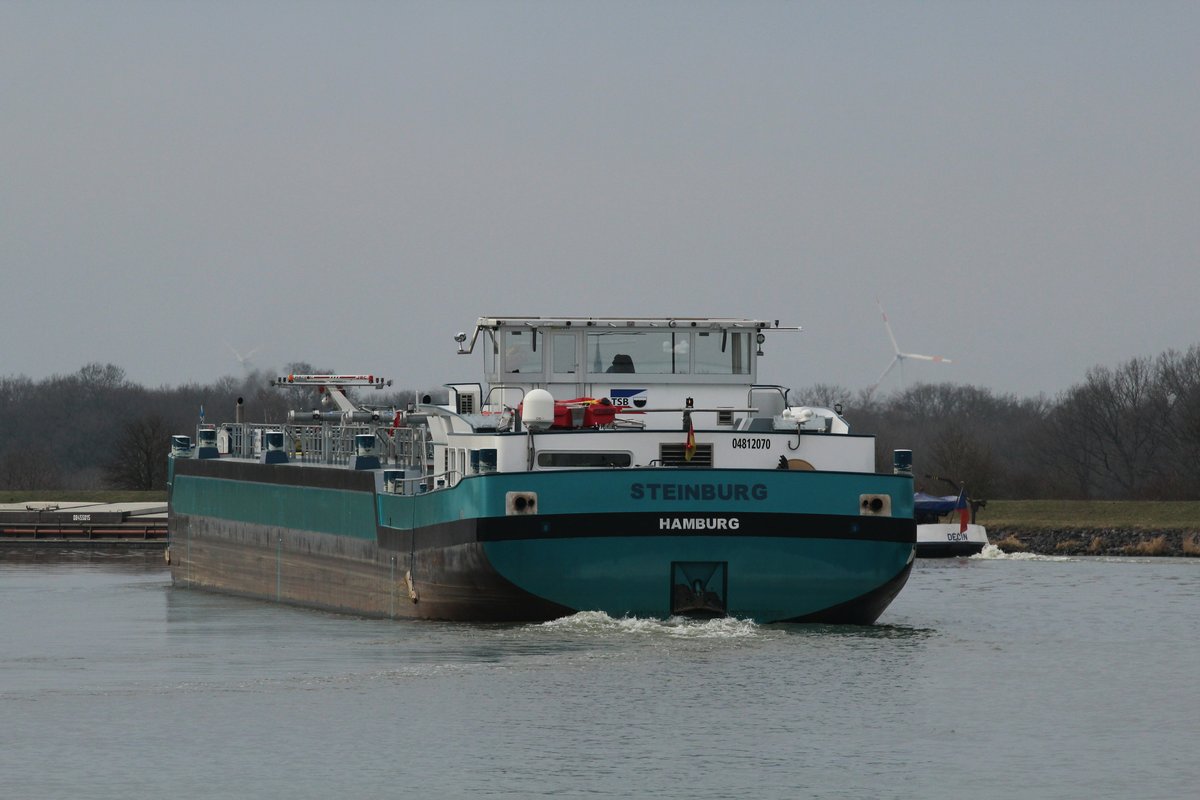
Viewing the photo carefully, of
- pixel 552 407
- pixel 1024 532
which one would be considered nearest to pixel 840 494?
pixel 552 407

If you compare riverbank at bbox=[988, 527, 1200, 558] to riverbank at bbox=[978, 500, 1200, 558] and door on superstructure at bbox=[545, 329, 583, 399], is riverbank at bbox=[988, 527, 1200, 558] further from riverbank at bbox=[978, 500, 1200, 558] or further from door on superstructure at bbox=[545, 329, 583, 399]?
door on superstructure at bbox=[545, 329, 583, 399]

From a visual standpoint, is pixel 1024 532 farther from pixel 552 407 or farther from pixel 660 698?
pixel 660 698

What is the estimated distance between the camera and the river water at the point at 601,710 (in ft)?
67.7

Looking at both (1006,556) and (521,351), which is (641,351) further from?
(1006,556)

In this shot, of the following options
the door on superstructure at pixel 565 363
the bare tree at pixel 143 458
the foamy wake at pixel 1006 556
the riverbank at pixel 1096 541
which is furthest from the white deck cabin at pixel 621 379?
the bare tree at pixel 143 458

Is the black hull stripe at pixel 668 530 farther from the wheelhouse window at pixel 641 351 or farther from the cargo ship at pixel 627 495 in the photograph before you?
the wheelhouse window at pixel 641 351

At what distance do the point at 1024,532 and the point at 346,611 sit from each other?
4302 cm

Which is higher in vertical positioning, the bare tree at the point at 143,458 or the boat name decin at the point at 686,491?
the bare tree at the point at 143,458

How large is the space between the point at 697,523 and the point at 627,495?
113 centimetres

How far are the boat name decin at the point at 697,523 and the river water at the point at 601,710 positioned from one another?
1469 mm

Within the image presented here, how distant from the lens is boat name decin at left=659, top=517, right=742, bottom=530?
29.7m

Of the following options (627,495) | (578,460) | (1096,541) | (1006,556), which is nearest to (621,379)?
(578,460)

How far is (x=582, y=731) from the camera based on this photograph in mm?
22969

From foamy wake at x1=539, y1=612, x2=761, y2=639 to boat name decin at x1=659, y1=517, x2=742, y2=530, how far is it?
146 centimetres
